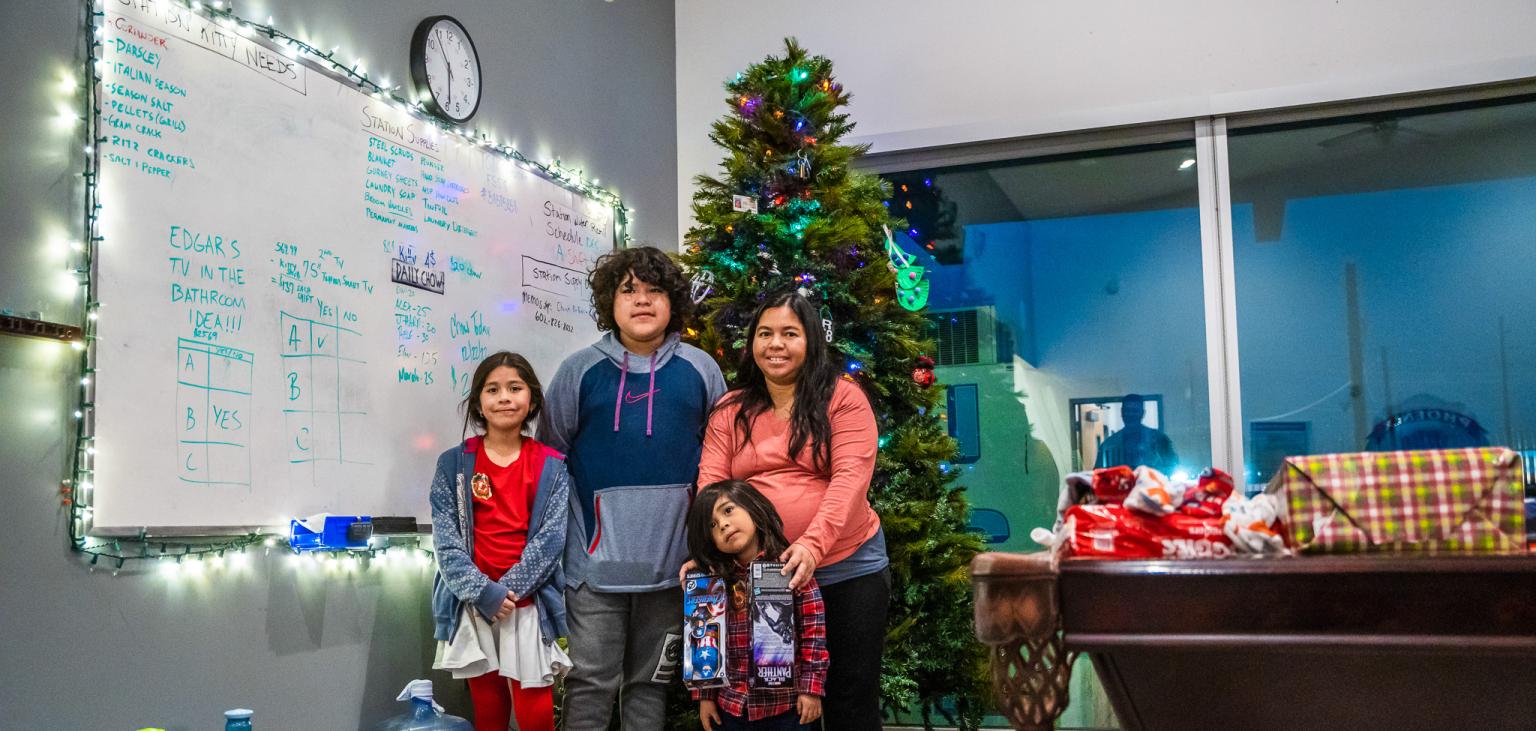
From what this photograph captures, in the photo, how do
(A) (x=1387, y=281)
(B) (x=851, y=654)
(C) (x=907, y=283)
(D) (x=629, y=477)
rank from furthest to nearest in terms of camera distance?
1. (A) (x=1387, y=281)
2. (C) (x=907, y=283)
3. (D) (x=629, y=477)
4. (B) (x=851, y=654)

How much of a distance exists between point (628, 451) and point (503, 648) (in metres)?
0.56

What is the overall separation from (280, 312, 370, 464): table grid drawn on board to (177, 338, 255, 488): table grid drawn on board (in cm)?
13

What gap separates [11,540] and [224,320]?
65 cm

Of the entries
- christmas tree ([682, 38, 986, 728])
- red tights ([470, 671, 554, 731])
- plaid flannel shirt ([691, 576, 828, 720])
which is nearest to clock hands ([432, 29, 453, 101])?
christmas tree ([682, 38, 986, 728])

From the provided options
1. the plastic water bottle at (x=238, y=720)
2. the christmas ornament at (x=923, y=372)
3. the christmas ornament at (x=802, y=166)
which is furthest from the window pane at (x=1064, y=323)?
the plastic water bottle at (x=238, y=720)

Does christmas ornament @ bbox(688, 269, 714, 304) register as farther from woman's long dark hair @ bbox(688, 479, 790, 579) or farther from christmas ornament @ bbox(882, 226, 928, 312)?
woman's long dark hair @ bbox(688, 479, 790, 579)

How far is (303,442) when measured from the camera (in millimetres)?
2764

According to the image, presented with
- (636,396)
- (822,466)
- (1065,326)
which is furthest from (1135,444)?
(636,396)

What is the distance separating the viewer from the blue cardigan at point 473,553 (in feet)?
8.87

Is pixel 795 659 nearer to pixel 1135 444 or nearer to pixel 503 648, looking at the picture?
pixel 503 648

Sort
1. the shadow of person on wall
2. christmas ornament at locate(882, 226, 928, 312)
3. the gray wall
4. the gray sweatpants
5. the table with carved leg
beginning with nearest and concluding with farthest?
the table with carved leg < the gray wall < the gray sweatpants < christmas ornament at locate(882, 226, 928, 312) < the shadow of person on wall

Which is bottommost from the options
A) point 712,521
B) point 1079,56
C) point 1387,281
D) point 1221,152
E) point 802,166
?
point 712,521

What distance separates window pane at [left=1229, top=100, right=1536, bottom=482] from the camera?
160 inches

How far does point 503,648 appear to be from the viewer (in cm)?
276
